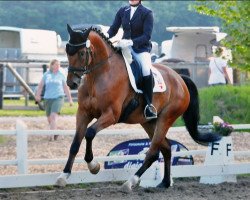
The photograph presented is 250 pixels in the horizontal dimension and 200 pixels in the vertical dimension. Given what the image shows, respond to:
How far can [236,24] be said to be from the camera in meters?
19.0

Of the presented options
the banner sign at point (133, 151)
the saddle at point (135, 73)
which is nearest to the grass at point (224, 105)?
the banner sign at point (133, 151)

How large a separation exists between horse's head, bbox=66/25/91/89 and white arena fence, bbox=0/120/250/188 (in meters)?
1.23

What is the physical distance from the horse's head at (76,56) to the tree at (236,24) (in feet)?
27.7

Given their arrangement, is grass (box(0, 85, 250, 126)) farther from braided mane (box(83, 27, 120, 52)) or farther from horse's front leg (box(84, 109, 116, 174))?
horse's front leg (box(84, 109, 116, 174))

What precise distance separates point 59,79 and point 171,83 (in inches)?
215

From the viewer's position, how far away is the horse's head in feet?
33.5

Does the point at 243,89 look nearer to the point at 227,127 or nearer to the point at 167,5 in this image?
the point at 227,127

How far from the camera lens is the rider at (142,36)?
11180 millimetres

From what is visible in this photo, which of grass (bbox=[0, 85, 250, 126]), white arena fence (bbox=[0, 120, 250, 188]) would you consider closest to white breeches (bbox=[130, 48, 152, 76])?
white arena fence (bbox=[0, 120, 250, 188])

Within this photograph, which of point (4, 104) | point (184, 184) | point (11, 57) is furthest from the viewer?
point (11, 57)

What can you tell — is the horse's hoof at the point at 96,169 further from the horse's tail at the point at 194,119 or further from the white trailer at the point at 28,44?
the white trailer at the point at 28,44

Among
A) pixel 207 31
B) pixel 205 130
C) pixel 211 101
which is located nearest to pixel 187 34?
pixel 207 31

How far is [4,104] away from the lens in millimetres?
25359

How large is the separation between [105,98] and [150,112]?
903 millimetres
